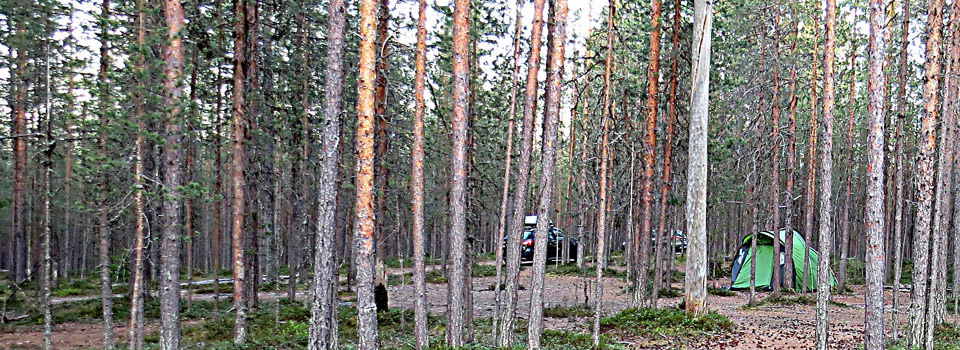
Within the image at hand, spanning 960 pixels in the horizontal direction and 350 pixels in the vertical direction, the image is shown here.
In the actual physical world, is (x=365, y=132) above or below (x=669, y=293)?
above

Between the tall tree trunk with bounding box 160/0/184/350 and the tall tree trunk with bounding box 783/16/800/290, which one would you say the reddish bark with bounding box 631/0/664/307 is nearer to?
the tall tree trunk with bounding box 783/16/800/290

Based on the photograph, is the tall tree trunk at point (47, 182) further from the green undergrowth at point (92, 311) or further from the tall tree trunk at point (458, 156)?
the tall tree trunk at point (458, 156)

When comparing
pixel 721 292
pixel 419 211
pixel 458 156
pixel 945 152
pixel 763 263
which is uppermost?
pixel 945 152

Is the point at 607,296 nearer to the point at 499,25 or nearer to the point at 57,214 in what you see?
the point at 499,25

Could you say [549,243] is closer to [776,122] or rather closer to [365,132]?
[776,122]

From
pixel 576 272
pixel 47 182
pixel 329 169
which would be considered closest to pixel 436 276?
pixel 576 272

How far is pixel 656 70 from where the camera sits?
13.8 m

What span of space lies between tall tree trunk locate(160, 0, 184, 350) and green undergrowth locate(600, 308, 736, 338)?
27.5 ft

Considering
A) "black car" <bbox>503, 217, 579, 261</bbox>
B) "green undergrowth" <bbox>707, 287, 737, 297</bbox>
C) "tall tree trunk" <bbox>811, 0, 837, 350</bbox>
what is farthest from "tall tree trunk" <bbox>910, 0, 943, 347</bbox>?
"black car" <bbox>503, 217, 579, 261</bbox>

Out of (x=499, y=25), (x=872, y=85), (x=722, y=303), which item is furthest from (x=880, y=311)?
(x=722, y=303)

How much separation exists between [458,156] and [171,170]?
4.63 m

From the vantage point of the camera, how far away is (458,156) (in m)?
9.52

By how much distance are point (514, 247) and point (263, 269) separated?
23710 mm

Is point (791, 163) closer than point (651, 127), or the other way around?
point (651, 127)
